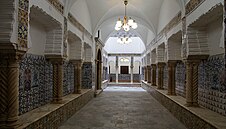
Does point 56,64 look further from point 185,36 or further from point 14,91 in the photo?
point 185,36

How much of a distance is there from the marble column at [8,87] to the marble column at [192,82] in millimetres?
4286

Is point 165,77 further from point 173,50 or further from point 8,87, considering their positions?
point 8,87

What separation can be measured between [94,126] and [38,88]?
180cm

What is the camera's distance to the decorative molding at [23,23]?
347 cm

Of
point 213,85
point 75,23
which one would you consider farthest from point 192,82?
point 75,23

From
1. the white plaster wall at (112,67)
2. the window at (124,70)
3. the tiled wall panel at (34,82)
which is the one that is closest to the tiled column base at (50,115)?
the tiled wall panel at (34,82)

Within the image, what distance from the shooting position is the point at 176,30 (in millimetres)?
6949

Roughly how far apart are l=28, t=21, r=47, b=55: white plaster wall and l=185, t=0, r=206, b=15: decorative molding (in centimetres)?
402

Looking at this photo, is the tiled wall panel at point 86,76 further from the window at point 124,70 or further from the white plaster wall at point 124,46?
the window at point 124,70

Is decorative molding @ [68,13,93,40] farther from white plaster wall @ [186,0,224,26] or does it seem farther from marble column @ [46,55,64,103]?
white plaster wall @ [186,0,224,26]

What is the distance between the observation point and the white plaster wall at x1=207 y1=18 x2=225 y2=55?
506cm

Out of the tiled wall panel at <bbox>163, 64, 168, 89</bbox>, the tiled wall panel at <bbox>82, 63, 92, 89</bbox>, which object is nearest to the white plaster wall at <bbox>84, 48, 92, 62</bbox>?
the tiled wall panel at <bbox>82, 63, 92, 89</bbox>

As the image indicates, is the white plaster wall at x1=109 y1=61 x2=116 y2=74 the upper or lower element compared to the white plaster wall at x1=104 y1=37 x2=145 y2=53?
lower

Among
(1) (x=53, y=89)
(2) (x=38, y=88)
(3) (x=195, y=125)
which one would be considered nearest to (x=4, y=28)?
(2) (x=38, y=88)
